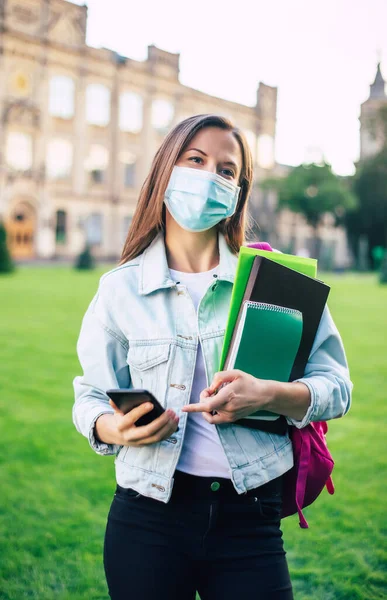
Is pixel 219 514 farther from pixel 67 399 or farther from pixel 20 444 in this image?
pixel 67 399

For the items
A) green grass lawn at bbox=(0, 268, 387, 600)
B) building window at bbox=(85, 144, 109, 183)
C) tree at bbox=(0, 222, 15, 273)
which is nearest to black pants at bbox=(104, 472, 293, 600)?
green grass lawn at bbox=(0, 268, 387, 600)

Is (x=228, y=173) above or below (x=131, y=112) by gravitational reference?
below

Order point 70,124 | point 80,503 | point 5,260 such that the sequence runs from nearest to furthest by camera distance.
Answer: point 80,503, point 5,260, point 70,124

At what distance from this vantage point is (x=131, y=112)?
3956cm

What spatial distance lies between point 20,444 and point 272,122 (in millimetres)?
45369

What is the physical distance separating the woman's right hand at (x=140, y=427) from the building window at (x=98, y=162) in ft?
124

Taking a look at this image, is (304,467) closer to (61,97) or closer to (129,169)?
(61,97)

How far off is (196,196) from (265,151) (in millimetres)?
48110

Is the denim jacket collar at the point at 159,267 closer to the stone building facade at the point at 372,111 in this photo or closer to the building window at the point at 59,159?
the building window at the point at 59,159

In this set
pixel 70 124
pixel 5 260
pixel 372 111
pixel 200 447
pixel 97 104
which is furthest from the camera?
pixel 372 111

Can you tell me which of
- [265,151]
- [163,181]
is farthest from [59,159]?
[163,181]

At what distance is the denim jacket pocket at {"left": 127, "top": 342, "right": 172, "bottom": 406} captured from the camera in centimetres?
169

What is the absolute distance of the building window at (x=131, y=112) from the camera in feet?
128

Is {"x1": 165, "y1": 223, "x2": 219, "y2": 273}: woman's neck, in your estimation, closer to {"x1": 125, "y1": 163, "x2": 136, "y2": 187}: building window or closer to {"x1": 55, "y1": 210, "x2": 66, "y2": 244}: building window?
{"x1": 55, "y1": 210, "x2": 66, "y2": 244}: building window
